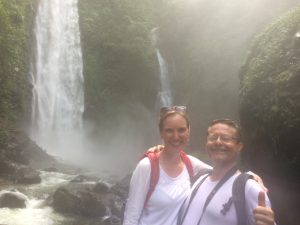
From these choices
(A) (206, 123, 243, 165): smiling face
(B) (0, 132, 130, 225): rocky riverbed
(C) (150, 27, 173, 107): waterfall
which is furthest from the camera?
(C) (150, 27, 173, 107): waterfall

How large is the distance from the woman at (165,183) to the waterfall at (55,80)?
19.1 meters

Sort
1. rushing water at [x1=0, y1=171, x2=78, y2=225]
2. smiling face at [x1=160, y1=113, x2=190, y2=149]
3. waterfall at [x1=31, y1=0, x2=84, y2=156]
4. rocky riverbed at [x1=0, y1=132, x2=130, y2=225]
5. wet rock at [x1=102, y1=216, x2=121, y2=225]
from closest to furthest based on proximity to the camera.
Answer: smiling face at [x1=160, y1=113, x2=190, y2=149] < rushing water at [x1=0, y1=171, x2=78, y2=225] < rocky riverbed at [x1=0, y1=132, x2=130, y2=225] < wet rock at [x1=102, y1=216, x2=121, y2=225] < waterfall at [x1=31, y1=0, x2=84, y2=156]

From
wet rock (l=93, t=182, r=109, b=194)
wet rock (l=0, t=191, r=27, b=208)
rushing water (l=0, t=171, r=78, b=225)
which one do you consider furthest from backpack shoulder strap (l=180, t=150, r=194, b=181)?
wet rock (l=93, t=182, r=109, b=194)

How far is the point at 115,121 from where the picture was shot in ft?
84.4

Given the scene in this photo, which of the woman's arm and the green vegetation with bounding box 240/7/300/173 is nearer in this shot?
the woman's arm

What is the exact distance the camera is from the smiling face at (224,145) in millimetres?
2947

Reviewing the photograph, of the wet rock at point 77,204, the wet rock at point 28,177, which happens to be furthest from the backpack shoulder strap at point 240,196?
the wet rock at point 28,177

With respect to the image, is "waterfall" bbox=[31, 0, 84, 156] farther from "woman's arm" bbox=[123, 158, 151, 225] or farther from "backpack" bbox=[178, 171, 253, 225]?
"backpack" bbox=[178, 171, 253, 225]

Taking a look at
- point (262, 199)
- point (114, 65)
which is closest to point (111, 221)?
point (262, 199)

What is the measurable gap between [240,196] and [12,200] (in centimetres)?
997

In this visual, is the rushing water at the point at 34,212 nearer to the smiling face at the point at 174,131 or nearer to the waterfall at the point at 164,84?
the smiling face at the point at 174,131

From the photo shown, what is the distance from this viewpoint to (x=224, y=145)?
116 inches

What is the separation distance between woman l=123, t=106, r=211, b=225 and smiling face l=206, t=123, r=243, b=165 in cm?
31

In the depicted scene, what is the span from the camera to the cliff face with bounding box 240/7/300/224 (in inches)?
337
